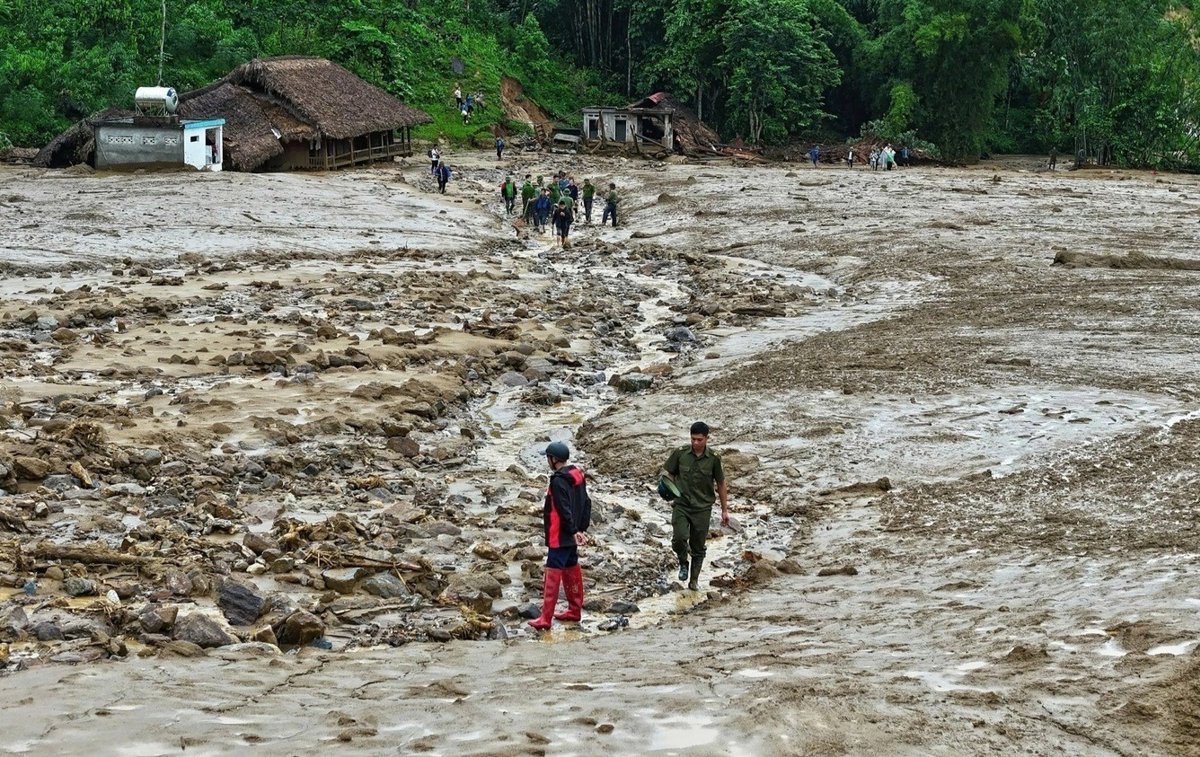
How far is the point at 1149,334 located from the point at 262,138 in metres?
28.9

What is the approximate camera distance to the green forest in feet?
159

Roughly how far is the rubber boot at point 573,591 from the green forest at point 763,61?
4043 centimetres

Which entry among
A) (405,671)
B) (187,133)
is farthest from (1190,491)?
(187,133)

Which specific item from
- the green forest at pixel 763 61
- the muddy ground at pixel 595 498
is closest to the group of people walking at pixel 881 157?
the green forest at pixel 763 61

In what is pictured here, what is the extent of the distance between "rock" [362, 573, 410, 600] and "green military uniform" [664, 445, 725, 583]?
204 cm

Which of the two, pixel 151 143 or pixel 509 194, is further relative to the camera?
pixel 151 143

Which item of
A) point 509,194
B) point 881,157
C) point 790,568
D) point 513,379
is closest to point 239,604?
point 790,568

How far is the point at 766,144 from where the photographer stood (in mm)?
57219

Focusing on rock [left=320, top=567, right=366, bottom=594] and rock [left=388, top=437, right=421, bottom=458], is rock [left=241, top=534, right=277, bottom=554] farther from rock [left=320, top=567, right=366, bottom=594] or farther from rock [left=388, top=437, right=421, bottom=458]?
rock [left=388, top=437, right=421, bottom=458]

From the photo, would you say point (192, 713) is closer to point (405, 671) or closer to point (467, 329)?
point (405, 671)

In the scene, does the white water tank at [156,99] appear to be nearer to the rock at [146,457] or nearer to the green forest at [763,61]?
the green forest at [763,61]

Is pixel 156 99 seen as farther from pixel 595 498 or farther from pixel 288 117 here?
pixel 595 498

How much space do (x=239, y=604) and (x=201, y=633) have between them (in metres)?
0.71

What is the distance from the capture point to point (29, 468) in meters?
11.4
